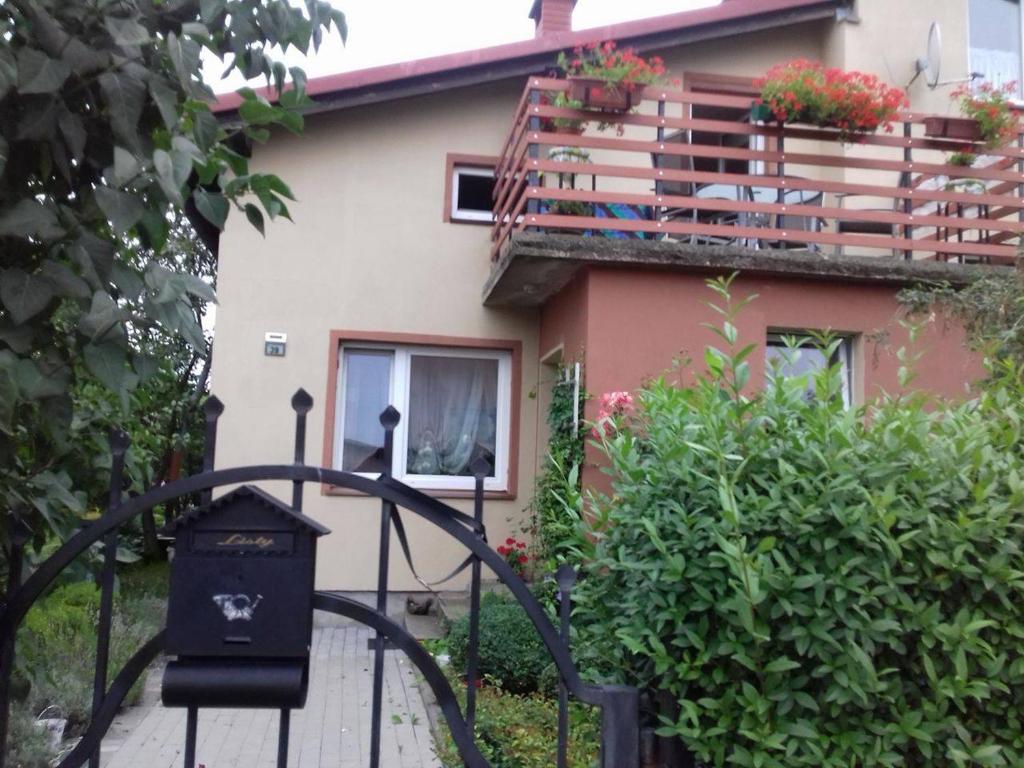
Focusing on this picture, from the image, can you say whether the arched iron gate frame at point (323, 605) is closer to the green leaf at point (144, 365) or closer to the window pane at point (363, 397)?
the green leaf at point (144, 365)

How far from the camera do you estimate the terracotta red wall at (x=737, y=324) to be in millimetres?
7629

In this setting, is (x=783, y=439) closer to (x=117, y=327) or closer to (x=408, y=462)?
(x=117, y=327)

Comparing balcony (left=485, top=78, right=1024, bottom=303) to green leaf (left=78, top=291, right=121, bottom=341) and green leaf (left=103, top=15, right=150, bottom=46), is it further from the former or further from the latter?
green leaf (left=78, top=291, right=121, bottom=341)

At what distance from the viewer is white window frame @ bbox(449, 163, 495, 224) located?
9820mm

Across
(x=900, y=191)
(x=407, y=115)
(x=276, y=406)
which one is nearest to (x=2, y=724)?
(x=276, y=406)

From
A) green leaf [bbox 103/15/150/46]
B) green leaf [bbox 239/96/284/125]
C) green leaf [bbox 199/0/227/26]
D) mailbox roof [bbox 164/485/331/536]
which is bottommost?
mailbox roof [bbox 164/485/331/536]

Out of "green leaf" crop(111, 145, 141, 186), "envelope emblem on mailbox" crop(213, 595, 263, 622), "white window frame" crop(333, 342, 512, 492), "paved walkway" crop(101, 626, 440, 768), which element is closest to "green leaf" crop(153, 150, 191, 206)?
"green leaf" crop(111, 145, 141, 186)

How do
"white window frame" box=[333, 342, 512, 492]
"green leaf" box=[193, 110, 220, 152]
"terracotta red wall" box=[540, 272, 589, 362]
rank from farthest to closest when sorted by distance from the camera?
"white window frame" box=[333, 342, 512, 492] < "terracotta red wall" box=[540, 272, 589, 362] < "green leaf" box=[193, 110, 220, 152]

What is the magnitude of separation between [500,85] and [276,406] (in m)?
4.04

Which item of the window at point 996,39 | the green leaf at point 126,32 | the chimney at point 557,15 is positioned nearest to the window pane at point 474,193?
the chimney at point 557,15

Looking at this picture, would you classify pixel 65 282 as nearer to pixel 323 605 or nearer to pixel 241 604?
pixel 241 604

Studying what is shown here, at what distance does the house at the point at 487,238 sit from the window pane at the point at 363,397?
20 millimetres

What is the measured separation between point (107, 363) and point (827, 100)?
7.28 metres

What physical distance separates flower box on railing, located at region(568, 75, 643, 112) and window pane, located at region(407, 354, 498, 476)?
3.07 m
